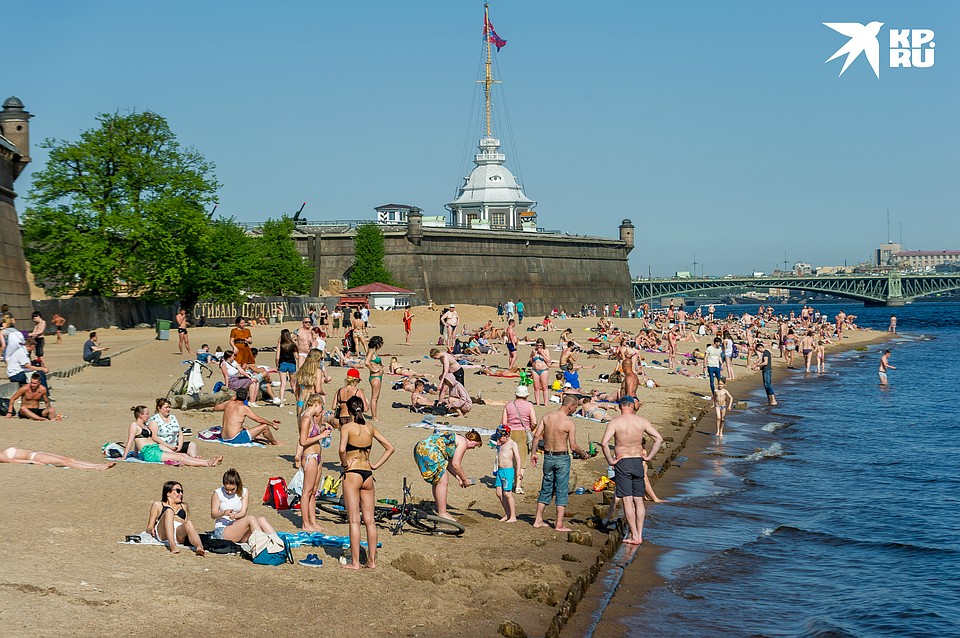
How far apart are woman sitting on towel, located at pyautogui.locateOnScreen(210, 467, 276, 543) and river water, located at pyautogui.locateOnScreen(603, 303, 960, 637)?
3660mm

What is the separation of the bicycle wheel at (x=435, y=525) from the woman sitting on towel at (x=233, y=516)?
2063 mm

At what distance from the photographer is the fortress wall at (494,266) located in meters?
74.8

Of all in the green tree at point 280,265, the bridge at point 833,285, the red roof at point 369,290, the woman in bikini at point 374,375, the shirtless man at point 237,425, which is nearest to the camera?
the shirtless man at point 237,425

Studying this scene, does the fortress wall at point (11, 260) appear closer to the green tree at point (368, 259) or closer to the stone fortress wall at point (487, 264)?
the stone fortress wall at point (487, 264)

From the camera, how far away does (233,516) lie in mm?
10609

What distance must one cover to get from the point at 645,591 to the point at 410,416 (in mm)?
9812

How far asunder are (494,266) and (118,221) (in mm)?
40405

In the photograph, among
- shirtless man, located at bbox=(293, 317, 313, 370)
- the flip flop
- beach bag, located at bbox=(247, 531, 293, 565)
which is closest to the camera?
beach bag, located at bbox=(247, 531, 293, 565)

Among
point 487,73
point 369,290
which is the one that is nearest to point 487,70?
point 487,73

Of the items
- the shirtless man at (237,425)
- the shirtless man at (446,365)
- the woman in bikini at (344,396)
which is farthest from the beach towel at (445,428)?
the shirtless man at (237,425)

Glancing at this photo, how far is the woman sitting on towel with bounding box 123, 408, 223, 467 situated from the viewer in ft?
46.2

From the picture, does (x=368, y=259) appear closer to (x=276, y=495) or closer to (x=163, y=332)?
(x=163, y=332)

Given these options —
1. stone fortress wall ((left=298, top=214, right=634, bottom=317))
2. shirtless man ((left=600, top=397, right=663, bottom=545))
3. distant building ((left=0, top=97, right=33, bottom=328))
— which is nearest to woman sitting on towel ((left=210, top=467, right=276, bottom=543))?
shirtless man ((left=600, top=397, right=663, bottom=545))

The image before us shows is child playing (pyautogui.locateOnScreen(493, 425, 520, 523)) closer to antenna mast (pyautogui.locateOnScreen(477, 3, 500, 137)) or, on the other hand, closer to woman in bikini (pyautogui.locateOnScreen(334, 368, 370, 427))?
woman in bikini (pyautogui.locateOnScreen(334, 368, 370, 427))
